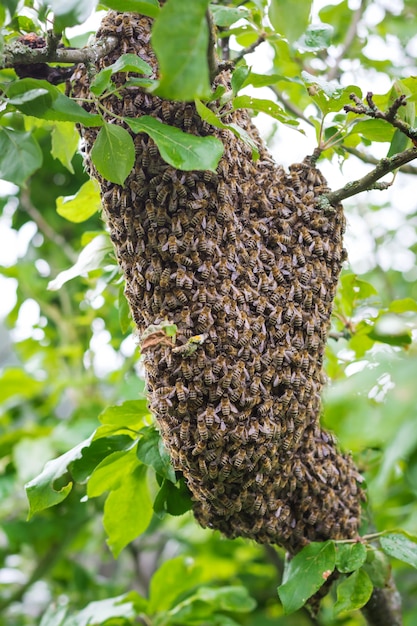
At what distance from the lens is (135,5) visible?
904 millimetres

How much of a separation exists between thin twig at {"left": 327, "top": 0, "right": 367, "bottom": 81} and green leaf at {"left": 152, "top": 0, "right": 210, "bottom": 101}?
1459 millimetres

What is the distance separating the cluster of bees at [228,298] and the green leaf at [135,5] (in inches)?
5.5

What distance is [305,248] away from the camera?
3.63 ft

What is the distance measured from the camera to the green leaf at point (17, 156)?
40.1 inches

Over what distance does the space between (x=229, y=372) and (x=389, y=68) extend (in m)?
1.53

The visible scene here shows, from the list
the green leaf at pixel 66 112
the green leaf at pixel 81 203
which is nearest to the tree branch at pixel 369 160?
the green leaf at pixel 81 203

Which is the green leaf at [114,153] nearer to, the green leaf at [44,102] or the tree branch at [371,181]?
the green leaf at [44,102]

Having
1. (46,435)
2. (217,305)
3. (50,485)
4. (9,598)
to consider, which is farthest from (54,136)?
(9,598)

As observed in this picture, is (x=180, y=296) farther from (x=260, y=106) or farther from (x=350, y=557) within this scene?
(x=350, y=557)

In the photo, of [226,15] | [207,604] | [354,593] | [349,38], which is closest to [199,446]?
[354,593]

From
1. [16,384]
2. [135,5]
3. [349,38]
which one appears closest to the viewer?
[135,5]

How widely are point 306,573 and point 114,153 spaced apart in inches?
28.0

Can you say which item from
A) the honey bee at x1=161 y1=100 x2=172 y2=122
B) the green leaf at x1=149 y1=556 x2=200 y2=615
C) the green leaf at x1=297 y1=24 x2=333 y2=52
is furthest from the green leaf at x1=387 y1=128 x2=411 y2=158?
the green leaf at x1=149 y1=556 x2=200 y2=615

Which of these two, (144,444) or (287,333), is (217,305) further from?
(144,444)
